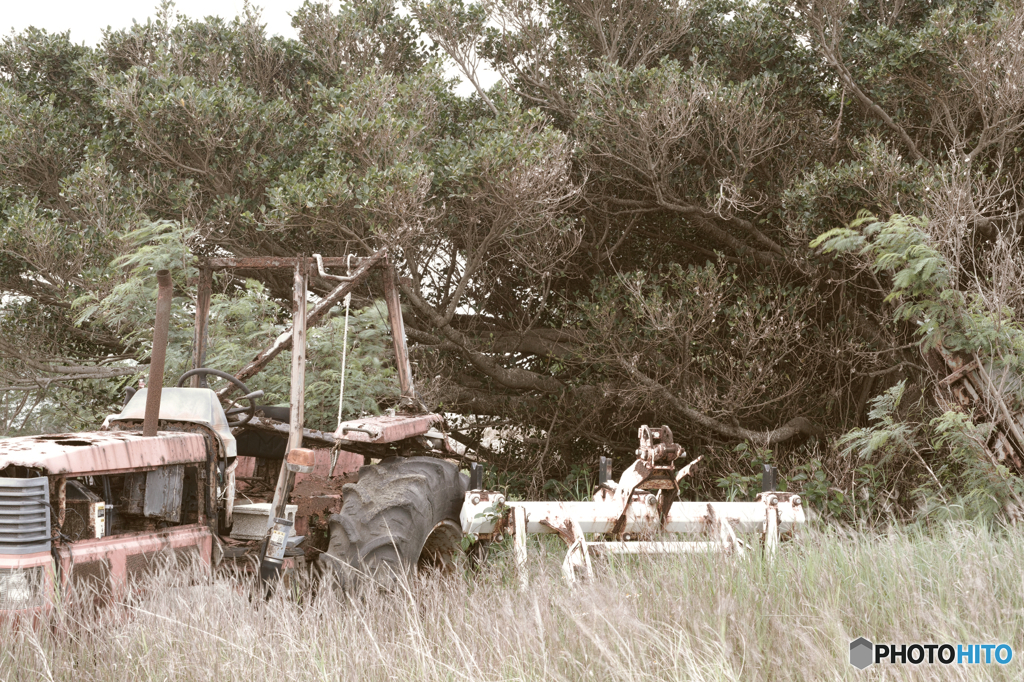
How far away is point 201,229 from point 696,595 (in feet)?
22.6

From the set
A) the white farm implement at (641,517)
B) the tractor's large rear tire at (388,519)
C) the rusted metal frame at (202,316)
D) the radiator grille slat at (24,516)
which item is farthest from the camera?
the rusted metal frame at (202,316)

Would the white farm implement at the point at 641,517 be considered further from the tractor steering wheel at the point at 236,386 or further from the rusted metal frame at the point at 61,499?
the rusted metal frame at the point at 61,499

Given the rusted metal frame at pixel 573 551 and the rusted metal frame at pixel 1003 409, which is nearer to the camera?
the rusted metal frame at pixel 573 551

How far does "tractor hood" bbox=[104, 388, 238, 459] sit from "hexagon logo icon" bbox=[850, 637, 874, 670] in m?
2.73

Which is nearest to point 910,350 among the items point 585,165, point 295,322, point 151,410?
point 585,165

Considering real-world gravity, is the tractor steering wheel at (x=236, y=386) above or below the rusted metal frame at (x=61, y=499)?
above

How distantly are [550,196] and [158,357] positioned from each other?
522cm

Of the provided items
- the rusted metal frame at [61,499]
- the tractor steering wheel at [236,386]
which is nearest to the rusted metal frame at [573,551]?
the tractor steering wheel at [236,386]

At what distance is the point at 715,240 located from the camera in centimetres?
962

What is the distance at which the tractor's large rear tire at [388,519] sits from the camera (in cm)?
378

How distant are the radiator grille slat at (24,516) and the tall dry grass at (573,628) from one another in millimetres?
285

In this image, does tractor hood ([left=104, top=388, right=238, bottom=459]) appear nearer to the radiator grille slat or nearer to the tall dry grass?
the tall dry grass

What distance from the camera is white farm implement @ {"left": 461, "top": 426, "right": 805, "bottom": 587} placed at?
4074mm

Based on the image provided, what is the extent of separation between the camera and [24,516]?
3.05m
